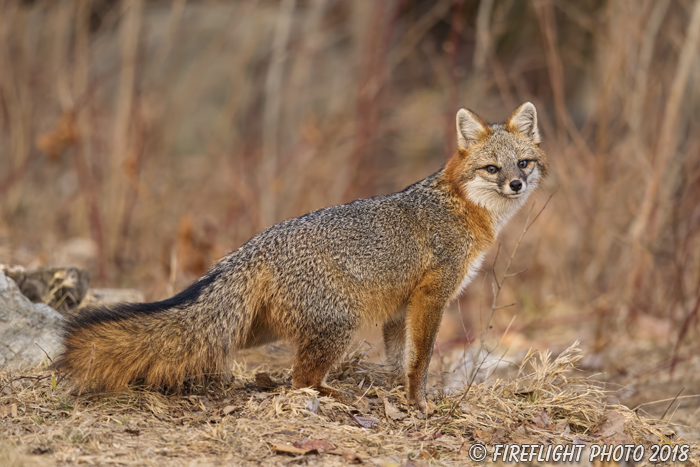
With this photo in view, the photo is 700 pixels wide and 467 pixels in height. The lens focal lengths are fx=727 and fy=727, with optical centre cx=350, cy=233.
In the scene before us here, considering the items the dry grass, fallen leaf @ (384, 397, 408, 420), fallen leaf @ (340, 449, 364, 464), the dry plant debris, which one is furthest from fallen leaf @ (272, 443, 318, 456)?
fallen leaf @ (384, 397, 408, 420)

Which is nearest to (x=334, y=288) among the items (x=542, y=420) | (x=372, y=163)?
(x=542, y=420)

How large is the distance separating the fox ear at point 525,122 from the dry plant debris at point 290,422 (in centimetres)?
182

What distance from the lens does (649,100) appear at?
934cm

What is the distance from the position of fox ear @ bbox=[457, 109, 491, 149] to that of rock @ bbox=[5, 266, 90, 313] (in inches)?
136

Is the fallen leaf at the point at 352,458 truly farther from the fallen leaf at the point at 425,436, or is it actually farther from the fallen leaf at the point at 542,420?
the fallen leaf at the point at 542,420

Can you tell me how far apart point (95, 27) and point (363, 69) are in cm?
756

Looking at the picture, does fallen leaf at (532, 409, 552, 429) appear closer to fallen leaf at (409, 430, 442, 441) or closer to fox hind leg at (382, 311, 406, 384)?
fallen leaf at (409, 430, 442, 441)

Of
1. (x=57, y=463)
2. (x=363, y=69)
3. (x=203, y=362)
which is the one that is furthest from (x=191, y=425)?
(x=363, y=69)

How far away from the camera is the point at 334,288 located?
4781 mm

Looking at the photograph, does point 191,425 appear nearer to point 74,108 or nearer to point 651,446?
point 651,446

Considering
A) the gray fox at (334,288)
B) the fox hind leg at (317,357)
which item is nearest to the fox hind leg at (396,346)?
the gray fox at (334,288)

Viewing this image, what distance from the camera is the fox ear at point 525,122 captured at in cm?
583

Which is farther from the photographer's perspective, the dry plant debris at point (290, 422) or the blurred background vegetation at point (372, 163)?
the blurred background vegetation at point (372, 163)

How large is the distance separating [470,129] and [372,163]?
5.68m
